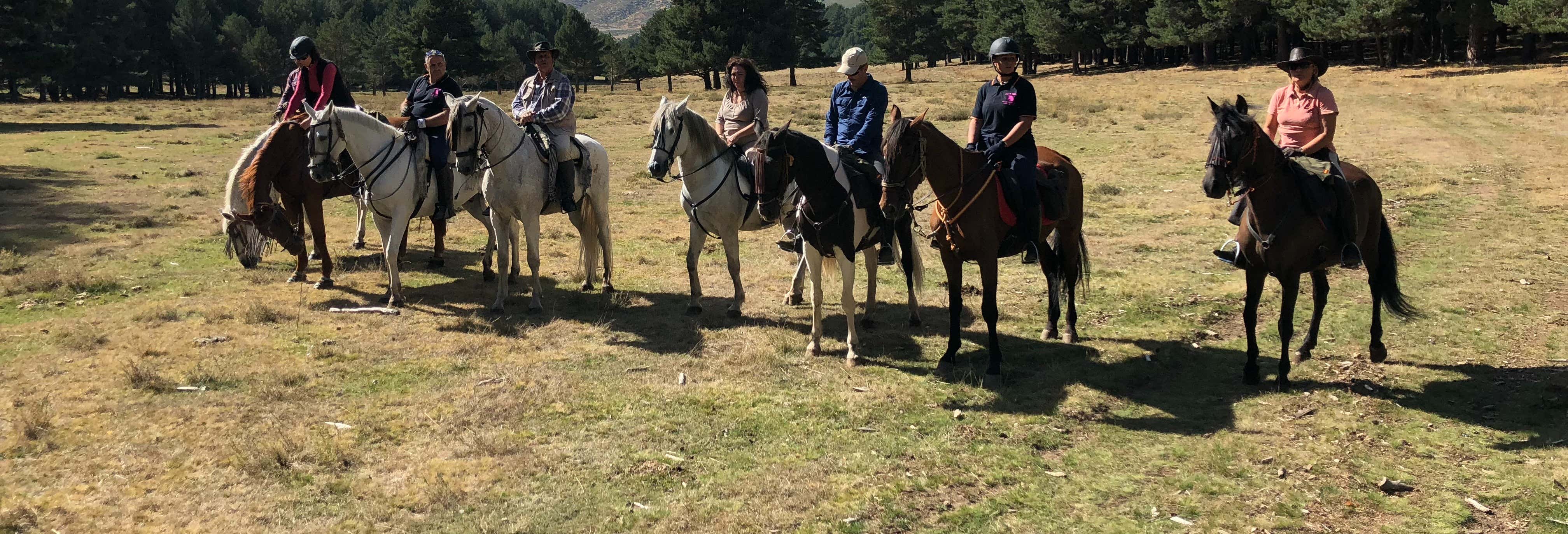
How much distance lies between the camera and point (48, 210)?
17.2 metres

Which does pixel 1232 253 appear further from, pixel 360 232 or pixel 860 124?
pixel 360 232

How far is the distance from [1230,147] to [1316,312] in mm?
2410

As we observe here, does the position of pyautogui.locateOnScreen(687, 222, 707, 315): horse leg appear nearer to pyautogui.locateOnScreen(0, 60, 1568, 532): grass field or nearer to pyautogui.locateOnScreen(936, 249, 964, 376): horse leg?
pyautogui.locateOnScreen(0, 60, 1568, 532): grass field

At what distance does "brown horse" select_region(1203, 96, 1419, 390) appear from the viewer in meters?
6.95

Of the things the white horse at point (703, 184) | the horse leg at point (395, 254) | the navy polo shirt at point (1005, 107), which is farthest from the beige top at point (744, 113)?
the horse leg at point (395, 254)

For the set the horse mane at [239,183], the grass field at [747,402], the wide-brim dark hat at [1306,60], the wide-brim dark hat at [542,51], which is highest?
the wide-brim dark hat at [542,51]

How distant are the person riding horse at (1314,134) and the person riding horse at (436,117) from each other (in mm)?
8379

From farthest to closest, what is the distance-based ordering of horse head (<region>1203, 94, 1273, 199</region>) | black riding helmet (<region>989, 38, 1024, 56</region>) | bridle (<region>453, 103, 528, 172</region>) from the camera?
bridle (<region>453, 103, 528, 172</region>) < black riding helmet (<region>989, 38, 1024, 56</region>) < horse head (<region>1203, 94, 1273, 199</region>)

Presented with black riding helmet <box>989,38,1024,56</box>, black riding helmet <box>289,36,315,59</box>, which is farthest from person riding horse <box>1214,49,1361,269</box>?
black riding helmet <box>289,36,315,59</box>

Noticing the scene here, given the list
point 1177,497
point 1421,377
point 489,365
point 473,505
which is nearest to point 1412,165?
point 1421,377

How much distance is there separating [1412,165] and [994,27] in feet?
203

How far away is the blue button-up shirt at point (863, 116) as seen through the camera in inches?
344

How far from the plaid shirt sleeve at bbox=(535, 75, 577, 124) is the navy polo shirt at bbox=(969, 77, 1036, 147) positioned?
4641 mm

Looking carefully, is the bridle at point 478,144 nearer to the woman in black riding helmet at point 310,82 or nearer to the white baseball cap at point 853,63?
the woman in black riding helmet at point 310,82
